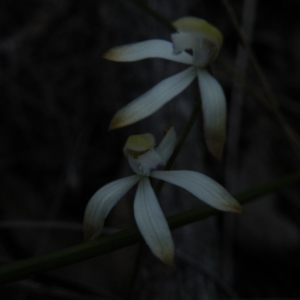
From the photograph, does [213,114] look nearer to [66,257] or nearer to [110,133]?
[66,257]

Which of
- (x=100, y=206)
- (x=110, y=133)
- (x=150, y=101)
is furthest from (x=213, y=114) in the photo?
(x=110, y=133)

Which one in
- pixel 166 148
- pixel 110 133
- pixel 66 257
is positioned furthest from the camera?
pixel 110 133

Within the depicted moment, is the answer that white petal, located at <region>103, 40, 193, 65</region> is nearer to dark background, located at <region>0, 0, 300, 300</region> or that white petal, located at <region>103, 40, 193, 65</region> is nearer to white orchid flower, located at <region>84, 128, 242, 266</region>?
white orchid flower, located at <region>84, 128, 242, 266</region>

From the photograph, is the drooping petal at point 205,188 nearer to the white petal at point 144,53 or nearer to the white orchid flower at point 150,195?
the white orchid flower at point 150,195

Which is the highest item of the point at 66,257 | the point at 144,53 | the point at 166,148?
the point at 144,53

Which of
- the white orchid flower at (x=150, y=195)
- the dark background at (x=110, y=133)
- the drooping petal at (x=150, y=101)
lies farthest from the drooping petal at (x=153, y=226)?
A: the dark background at (x=110, y=133)

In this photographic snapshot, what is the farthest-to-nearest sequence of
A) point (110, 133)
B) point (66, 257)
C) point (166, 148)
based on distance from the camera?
point (110, 133) → point (166, 148) → point (66, 257)
